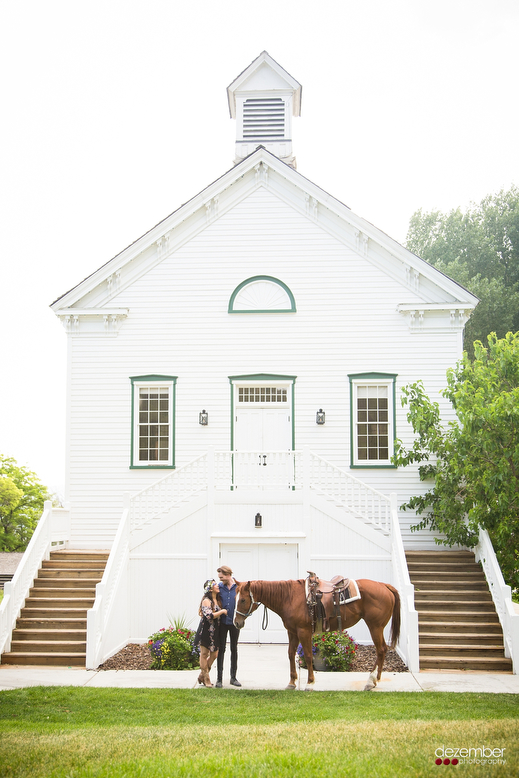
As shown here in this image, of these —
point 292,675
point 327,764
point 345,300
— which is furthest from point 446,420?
point 327,764

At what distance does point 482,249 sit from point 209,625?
1133 inches

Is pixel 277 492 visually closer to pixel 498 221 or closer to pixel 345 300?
pixel 345 300

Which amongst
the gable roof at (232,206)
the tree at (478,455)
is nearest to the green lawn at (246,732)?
the tree at (478,455)

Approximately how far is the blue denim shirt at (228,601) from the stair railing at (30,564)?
15.6 feet

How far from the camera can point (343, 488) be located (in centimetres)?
1600

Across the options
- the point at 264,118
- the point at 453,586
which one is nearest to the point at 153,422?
the point at 453,586

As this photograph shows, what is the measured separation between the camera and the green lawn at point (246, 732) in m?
6.71

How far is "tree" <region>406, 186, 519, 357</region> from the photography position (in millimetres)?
32406

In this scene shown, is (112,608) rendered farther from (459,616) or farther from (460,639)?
(459,616)

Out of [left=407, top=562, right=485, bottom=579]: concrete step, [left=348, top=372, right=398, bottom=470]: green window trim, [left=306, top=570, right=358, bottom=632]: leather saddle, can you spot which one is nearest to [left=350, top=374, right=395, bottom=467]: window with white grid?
[left=348, top=372, right=398, bottom=470]: green window trim

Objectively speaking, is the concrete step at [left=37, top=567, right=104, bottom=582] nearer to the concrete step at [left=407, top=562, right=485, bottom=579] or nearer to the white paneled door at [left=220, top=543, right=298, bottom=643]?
the white paneled door at [left=220, top=543, right=298, bottom=643]

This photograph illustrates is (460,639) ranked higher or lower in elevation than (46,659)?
higher

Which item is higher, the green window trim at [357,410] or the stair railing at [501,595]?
the green window trim at [357,410]

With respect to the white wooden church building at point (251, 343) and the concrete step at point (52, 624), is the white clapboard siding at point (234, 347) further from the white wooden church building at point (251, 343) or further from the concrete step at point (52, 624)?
the concrete step at point (52, 624)
